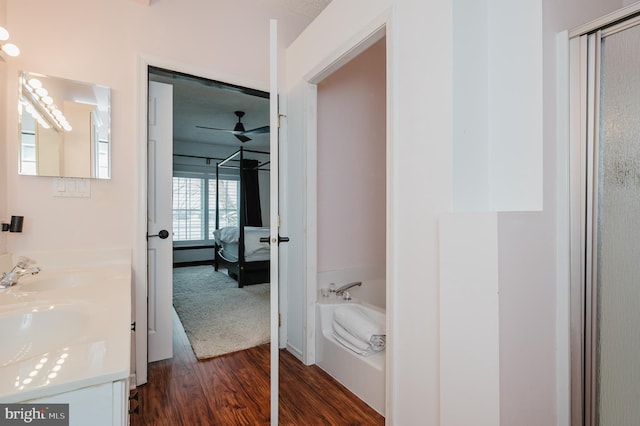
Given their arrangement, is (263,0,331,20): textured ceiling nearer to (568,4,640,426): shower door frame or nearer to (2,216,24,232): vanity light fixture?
(568,4,640,426): shower door frame

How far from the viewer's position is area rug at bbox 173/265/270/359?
2.70 m

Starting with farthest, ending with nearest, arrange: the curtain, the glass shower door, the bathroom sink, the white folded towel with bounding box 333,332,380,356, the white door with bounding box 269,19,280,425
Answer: the curtain, the white folded towel with bounding box 333,332,380,356, the white door with bounding box 269,19,280,425, the glass shower door, the bathroom sink

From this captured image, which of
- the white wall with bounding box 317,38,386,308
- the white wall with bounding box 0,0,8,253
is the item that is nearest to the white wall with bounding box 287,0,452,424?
the white wall with bounding box 317,38,386,308

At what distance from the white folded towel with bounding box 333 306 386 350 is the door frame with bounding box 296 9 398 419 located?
0.25 meters

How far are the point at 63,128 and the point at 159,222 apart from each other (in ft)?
2.71

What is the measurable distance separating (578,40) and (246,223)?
4.60m

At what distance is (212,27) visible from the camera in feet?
7.89

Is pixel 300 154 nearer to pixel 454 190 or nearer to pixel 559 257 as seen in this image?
pixel 454 190

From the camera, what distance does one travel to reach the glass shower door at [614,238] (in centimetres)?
121

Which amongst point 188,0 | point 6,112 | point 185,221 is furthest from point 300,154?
point 185,221

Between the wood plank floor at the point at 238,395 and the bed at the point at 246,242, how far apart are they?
2044 millimetres

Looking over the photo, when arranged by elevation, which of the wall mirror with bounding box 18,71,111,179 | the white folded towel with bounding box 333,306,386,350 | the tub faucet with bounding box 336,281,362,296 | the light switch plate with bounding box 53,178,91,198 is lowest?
the white folded towel with bounding box 333,306,386,350

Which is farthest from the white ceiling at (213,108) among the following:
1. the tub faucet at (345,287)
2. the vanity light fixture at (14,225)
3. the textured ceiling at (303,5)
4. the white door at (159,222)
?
the tub faucet at (345,287)

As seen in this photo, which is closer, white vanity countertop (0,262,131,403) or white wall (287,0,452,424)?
white vanity countertop (0,262,131,403)
